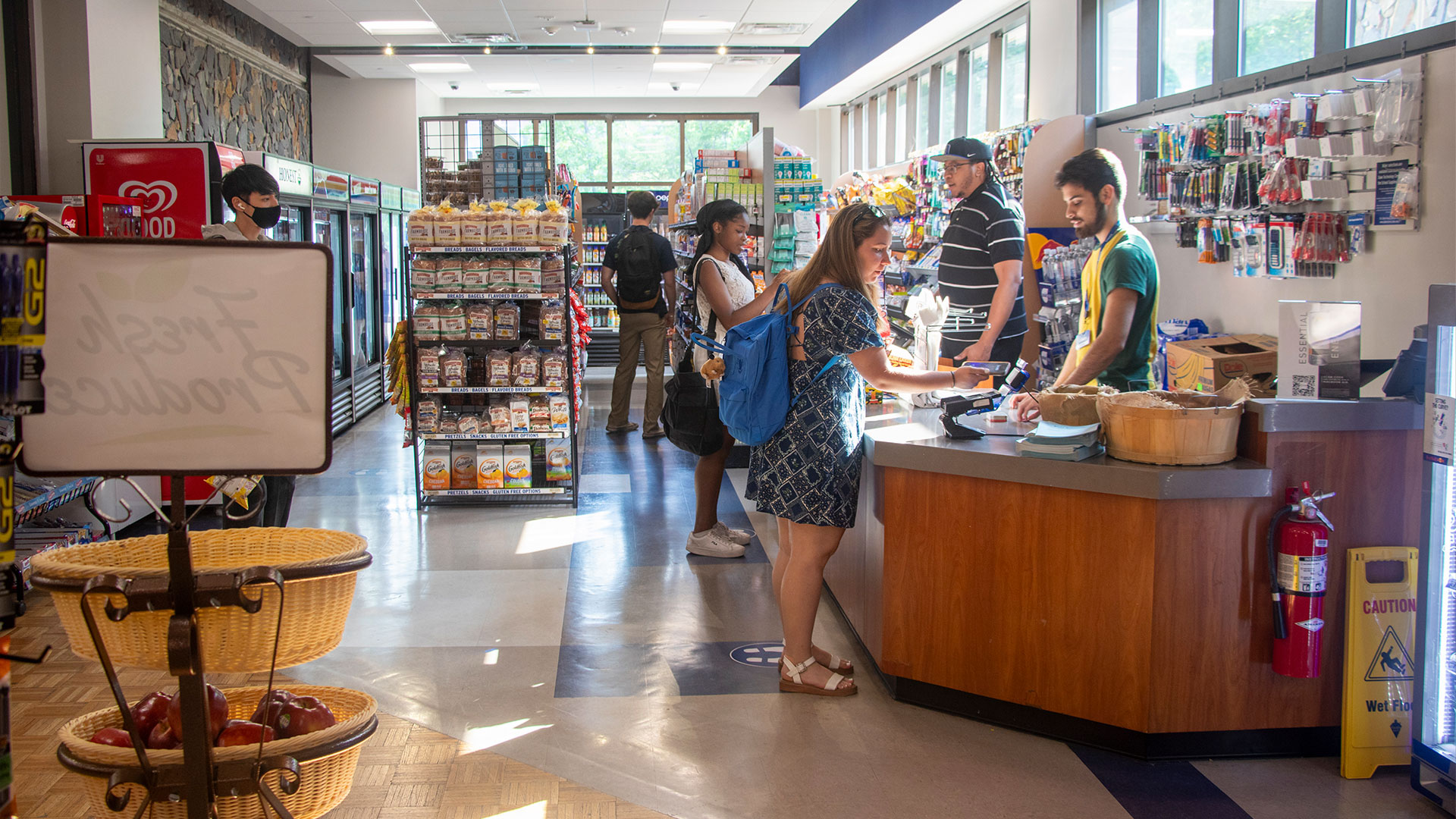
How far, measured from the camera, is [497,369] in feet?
19.7

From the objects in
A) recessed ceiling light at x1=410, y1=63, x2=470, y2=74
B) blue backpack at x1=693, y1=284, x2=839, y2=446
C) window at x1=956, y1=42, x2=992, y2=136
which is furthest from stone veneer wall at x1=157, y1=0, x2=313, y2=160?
blue backpack at x1=693, y1=284, x2=839, y2=446

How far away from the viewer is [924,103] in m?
12.0

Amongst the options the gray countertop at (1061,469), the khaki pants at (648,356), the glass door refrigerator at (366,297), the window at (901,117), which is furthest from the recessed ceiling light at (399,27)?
the gray countertop at (1061,469)

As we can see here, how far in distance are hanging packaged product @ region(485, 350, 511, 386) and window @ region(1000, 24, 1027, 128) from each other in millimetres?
5086

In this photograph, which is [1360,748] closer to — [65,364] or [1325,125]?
[1325,125]

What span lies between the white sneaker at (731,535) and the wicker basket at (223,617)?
3275 mm

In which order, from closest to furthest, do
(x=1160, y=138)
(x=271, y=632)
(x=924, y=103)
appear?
(x=271, y=632) < (x=1160, y=138) < (x=924, y=103)

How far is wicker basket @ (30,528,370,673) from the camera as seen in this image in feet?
5.68

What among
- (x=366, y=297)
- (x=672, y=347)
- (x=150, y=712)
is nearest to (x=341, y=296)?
(x=366, y=297)

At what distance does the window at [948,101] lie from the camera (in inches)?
438

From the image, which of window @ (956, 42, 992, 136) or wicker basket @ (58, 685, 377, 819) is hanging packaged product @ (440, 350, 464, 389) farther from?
window @ (956, 42, 992, 136)

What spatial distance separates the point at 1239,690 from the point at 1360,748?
346 millimetres

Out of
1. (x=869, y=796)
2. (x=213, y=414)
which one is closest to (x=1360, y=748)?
(x=869, y=796)

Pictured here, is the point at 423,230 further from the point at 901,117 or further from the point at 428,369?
the point at 901,117
